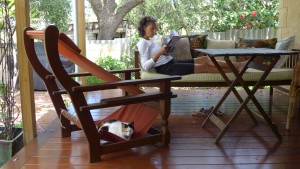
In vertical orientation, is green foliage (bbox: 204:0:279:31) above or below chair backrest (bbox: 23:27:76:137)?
above

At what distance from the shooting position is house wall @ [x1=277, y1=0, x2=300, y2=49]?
4.38 meters

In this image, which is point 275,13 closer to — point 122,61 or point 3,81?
point 122,61

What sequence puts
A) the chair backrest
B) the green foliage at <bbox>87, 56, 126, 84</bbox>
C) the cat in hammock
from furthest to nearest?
the green foliage at <bbox>87, 56, 126, 84</bbox> < the cat in hammock < the chair backrest

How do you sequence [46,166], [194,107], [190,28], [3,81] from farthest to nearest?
[190,28]
[194,107]
[3,81]
[46,166]

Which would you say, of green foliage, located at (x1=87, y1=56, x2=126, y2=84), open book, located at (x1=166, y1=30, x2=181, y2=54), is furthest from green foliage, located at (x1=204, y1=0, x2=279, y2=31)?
open book, located at (x1=166, y1=30, x2=181, y2=54)

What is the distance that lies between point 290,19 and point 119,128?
343 centimetres

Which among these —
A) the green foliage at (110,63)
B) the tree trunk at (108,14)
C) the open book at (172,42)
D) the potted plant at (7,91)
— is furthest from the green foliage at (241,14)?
the potted plant at (7,91)

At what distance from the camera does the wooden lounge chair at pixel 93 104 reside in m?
2.01

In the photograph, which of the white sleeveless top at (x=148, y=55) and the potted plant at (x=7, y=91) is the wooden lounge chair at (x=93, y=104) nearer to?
the potted plant at (x=7, y=91)

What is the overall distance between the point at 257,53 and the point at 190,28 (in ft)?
17.6

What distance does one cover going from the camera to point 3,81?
2.68 m

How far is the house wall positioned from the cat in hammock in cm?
310

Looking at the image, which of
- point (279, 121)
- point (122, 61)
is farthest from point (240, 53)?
point (122, 61)

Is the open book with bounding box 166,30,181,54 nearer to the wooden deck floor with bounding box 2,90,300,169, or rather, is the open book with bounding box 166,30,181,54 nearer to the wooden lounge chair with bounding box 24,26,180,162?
the wooden deck floor with bounding box 2,90,300,169
